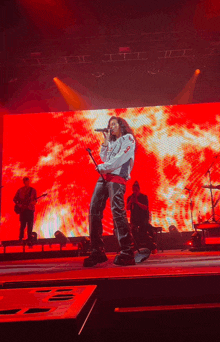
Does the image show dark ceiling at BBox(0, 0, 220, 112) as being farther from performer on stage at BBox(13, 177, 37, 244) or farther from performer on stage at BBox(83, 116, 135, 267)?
performer on stage at BBox(83, 116, 135, 267)

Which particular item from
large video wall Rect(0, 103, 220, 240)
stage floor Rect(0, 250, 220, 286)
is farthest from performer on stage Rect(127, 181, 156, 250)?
stage floor Rect(0, 250, 220, 286)

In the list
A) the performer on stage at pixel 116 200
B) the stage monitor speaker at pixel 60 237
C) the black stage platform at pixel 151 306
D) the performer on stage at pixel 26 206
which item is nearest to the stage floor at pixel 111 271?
the black stage platform at pixel 151 306

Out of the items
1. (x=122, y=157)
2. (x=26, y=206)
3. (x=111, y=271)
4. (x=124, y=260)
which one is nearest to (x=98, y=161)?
(x=26, y=206)

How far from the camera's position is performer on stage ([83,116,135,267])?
2.31m

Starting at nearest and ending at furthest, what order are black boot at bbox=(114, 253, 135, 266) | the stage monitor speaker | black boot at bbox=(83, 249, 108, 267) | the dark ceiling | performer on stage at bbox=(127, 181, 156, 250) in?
black boot at bbox=(114, 253, 135, 266), black boot at bbox=(83, 249, 108, 267), performer on stage at bbox=(127, 181, 156, 250), the dark ceiling, the stage monitor speaker

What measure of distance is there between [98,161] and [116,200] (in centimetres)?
395

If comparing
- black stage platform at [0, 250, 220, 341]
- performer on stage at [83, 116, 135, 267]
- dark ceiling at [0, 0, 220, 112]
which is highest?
dark ceiling at [0, 0, 220, 112]

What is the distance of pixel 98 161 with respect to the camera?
628 cm

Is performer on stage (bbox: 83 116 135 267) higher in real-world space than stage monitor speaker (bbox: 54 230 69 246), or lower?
higher

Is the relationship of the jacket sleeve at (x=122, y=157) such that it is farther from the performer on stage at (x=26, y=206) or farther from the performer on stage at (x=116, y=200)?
the performer on stage at (x=26, y=206)

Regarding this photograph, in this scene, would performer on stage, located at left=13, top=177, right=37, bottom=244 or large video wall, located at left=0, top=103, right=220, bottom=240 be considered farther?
large video wall, located at left=0, top=103, right=220, bottom=240

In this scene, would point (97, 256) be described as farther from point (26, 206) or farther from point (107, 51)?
point (107, 51)

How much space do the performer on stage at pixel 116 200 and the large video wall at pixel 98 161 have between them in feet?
12.0

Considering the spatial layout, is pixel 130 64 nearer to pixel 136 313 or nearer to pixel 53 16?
pixel 53 16
